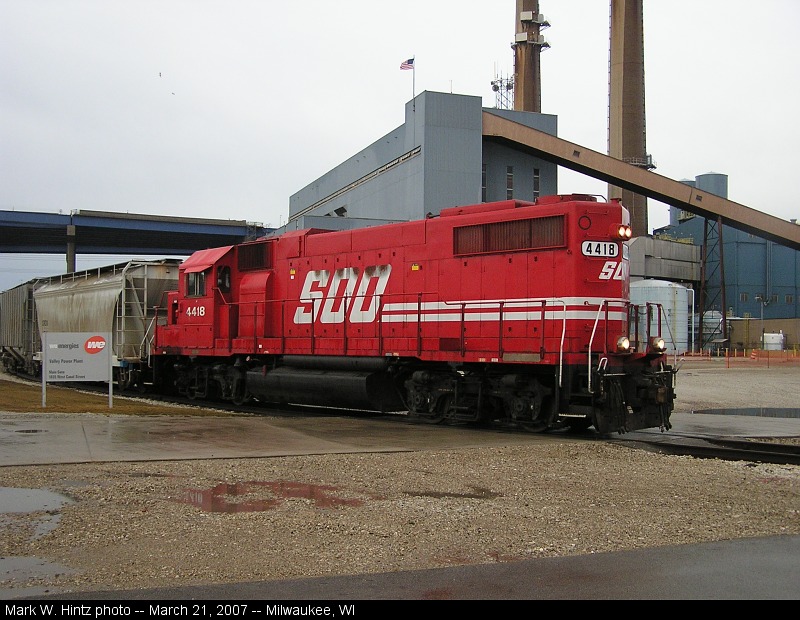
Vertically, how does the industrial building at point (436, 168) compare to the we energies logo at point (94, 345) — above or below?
above

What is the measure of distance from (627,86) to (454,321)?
54.2 meters

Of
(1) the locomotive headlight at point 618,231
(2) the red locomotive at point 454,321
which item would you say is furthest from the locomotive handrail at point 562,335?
(1) the locomotive headlight at point 618,231

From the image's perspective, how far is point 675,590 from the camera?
16.0 ft

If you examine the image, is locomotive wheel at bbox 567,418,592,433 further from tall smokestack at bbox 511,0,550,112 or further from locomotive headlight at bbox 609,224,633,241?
tall smokestack at bbox 511,0,550,112

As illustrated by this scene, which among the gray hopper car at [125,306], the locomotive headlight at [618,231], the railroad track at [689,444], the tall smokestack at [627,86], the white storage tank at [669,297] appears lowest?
the railroad track at [689,444]

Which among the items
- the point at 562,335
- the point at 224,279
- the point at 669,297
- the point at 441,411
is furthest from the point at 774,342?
the point at 562,335

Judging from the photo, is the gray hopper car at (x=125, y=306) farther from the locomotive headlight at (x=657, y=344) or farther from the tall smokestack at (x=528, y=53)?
the tall smokestack at (x=528, y=53)

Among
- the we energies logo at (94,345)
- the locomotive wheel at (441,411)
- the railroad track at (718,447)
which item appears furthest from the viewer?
the we energies logo at (94,345)

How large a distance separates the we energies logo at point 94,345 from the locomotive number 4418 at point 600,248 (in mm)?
9882

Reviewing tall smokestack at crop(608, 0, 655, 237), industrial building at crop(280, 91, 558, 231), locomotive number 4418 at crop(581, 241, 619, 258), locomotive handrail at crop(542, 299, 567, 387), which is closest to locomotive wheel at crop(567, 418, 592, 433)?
locomotive handrail at crop(542, 299, 567, 387)

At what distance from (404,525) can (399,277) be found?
9538 millimetres

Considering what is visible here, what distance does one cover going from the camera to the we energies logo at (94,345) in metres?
16.4
